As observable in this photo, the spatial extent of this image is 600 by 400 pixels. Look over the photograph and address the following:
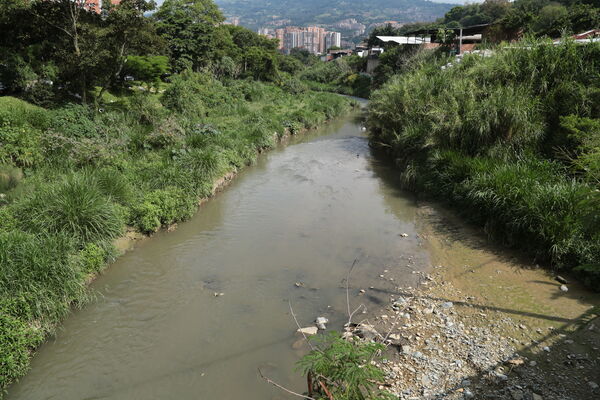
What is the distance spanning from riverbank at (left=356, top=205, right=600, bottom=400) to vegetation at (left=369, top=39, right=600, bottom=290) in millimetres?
816

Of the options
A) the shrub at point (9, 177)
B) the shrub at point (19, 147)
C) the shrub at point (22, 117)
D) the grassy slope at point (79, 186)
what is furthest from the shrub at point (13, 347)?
the shrub at point (22, 117)

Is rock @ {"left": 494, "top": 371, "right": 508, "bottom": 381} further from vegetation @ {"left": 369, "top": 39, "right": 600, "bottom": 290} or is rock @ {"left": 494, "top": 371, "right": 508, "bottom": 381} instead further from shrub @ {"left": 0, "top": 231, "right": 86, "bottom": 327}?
shrub @ {"left": 0, "top": 231, "right": 86, "bottom": 327}

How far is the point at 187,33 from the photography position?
110ft

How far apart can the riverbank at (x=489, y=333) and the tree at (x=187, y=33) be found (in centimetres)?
3021

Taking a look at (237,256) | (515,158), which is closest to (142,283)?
(237,256)

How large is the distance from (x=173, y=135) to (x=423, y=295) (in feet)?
36.1

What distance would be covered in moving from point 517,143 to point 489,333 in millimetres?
7753

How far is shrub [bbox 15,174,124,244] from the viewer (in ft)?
25.7

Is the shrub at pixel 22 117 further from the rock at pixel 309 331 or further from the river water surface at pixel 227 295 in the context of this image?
the rock at pixel 309 331

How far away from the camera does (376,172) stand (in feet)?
55.1

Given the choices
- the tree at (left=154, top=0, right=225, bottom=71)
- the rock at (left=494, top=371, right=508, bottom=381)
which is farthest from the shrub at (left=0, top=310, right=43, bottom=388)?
the tree at (left=154, top=0, right=225, bottom=71)

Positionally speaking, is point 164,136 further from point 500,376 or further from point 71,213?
point 500,376

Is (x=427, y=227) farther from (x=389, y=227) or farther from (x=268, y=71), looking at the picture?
(x=268, y=71)

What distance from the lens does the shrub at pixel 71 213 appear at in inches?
309
